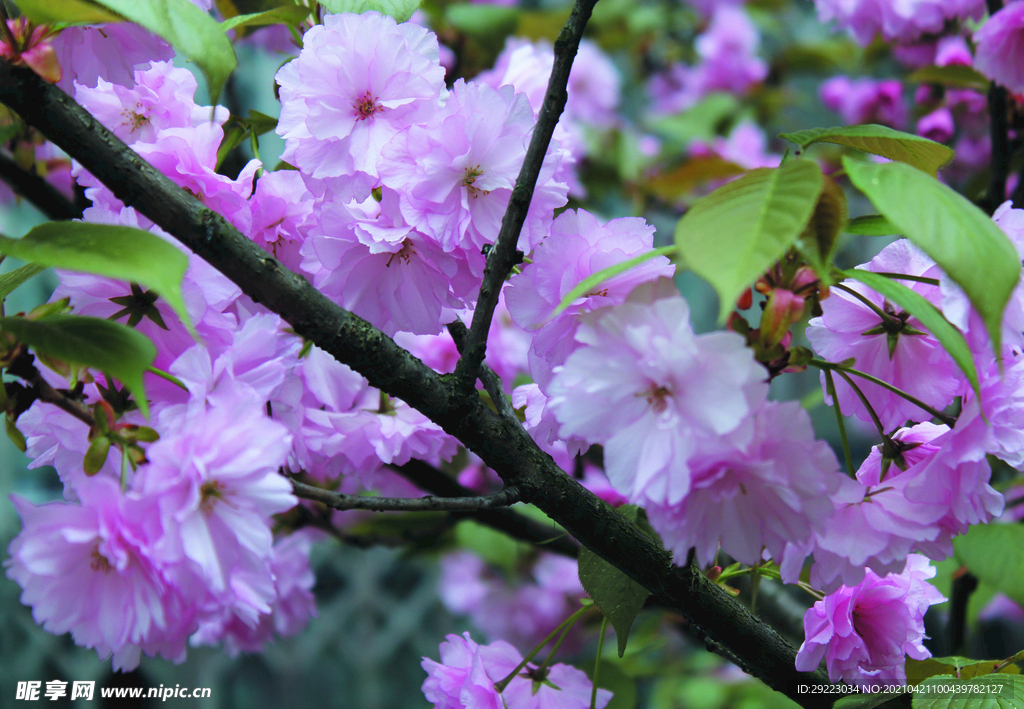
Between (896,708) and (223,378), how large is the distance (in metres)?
0.50

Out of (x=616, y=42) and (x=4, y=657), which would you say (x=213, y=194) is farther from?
(x=4, y=657)

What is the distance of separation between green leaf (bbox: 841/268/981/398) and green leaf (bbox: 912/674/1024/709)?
0.77 feet

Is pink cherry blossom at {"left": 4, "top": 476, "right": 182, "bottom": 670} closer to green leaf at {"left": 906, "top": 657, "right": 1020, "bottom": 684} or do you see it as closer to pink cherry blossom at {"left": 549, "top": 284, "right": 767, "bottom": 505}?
pink cherry blossom at {"left": 549, "top": 284, "right": 767, "bottom": 505}

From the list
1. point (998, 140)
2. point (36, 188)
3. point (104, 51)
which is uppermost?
point (998, 140)

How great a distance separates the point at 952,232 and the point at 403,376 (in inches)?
11.8

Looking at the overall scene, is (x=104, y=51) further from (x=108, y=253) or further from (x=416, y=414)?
(x=416, y=414)

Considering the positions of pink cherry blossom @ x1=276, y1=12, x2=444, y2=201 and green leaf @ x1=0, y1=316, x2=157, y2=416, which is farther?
pink cherry blossom @ x1=276, y1=12, x2=444, y2=201

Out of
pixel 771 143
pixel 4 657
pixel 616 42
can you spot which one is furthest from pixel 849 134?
pixel 4 657

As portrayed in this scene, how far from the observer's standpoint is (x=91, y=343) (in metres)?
0.36

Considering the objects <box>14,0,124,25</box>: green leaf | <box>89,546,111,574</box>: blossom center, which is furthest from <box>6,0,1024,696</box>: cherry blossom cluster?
<box>14,0,124,25</box>: green leaf

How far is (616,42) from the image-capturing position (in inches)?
75.7

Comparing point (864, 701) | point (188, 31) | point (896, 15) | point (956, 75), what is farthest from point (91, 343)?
point (896, 15)

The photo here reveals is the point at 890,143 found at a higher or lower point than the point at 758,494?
higher

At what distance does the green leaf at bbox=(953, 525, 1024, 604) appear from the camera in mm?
718
